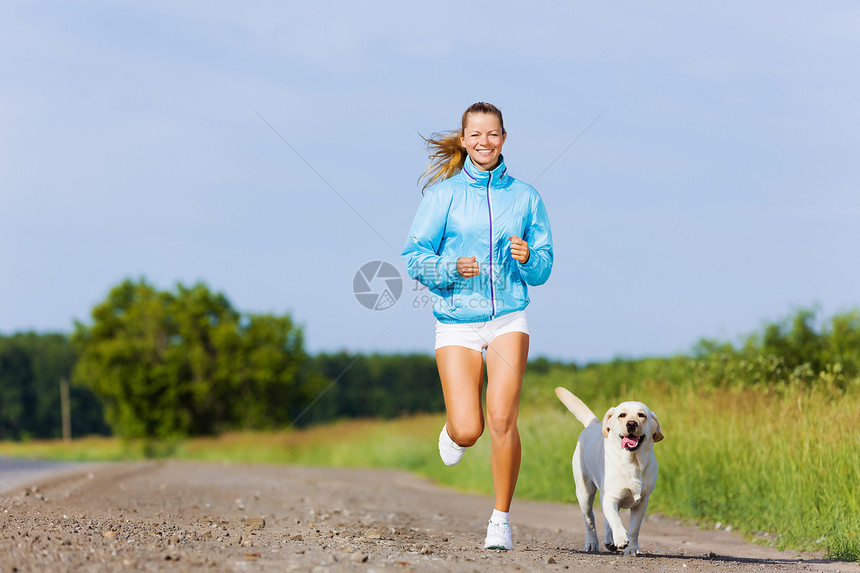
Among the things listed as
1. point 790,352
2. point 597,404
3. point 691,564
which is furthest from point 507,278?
point 790,352

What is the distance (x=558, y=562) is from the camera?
4.87 m

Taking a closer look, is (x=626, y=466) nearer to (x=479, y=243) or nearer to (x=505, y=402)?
(x=505, y=402)

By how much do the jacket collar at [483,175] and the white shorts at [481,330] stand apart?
877mm

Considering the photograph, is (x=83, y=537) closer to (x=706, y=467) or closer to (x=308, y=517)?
(x=308, y=517)

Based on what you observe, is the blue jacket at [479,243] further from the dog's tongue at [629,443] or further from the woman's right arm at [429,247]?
the dog's tongue at [629,443]

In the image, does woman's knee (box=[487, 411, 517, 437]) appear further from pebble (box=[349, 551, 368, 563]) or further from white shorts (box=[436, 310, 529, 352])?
pebble (box=[349, 551, 368, 563])

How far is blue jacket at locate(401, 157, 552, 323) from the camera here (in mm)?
5301

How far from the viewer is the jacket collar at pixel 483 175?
18.0ft

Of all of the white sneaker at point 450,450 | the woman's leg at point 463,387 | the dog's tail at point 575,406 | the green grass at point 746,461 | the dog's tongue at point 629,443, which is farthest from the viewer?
the green grass at point 746,461

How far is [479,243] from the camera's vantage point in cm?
534

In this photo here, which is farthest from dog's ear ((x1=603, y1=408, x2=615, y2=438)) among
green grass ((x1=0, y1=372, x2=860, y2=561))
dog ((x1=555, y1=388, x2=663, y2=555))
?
green grass ((x1=0, y1=372, x2=860, y2=561))

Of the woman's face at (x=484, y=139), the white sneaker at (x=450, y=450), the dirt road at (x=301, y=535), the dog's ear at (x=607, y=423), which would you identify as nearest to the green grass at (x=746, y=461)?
the dirt road at (x=301, y=535)

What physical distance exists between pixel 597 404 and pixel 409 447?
10885 millimetres

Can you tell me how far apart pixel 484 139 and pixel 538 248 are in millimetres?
810
